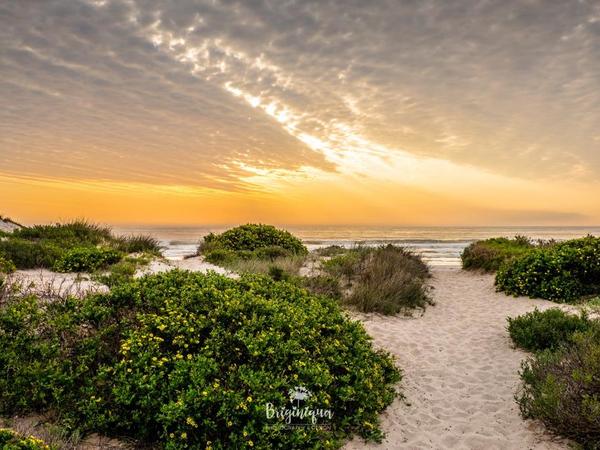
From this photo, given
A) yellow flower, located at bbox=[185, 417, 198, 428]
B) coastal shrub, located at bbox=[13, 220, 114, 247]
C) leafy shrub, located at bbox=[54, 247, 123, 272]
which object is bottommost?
yellow flower, located at bbox=[185, 417, 198, 428]

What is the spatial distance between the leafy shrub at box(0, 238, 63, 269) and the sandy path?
8.71 metres

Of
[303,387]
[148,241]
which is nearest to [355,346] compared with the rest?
[303,387]

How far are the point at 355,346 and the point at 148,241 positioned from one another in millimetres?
13551

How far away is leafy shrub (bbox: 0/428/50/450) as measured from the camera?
266 centimetres

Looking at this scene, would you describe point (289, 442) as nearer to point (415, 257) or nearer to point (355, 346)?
point (355, 346)

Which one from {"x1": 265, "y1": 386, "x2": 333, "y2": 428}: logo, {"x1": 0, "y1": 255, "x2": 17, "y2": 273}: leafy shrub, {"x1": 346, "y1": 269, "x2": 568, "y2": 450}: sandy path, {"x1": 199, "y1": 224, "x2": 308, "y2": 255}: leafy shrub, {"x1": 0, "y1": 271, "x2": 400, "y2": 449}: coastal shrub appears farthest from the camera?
{"x1": 199, "y1": 224, "x2": 308, "y2": 255}: leafy shrub

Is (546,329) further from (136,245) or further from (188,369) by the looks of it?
(136,245)

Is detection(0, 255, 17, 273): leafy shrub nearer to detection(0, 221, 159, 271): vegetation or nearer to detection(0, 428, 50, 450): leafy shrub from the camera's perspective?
detection(0, 221, 159, 271): vegetation

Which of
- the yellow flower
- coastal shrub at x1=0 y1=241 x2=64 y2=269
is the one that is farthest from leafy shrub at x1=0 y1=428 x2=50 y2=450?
coastal shrub at x1=0 y1=241 x2=64 y2=269

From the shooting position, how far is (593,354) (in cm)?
471

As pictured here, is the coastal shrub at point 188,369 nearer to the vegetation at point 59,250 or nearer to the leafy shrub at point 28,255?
the vegetation at point 59,250

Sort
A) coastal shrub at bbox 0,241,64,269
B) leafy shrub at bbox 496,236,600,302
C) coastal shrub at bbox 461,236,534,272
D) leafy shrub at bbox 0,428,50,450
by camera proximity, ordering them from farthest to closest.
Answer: coastal shrub at bbox 461,236,534,272 < leafy shrub at bbox 496,236,600,302 < coastal shrub at bbox 0,241,64,269 < leafy shrub at bbox 0,428,50,450

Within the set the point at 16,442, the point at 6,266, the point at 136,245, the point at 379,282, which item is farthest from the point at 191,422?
the point at 136,245

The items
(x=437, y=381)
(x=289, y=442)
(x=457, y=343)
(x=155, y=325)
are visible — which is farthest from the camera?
(x=457, y=343)
